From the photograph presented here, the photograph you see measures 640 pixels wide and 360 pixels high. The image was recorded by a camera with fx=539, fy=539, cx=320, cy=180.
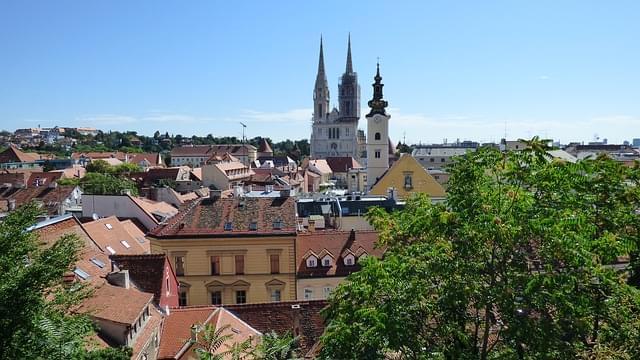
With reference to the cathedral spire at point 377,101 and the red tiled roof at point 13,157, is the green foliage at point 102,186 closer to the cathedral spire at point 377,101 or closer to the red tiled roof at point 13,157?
the cathedral spire at point 377,101

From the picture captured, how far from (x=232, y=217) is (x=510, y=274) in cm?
2160

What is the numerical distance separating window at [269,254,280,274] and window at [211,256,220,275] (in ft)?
9.43

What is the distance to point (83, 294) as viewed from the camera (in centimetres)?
1054

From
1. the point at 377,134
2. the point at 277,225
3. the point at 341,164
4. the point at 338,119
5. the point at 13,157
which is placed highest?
the point at 338,119

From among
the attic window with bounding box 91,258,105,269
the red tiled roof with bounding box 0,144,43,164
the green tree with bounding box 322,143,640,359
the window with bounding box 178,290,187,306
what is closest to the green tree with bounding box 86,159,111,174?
the red tiled roof with bounding box 0,144,43,164

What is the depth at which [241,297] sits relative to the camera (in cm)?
2969

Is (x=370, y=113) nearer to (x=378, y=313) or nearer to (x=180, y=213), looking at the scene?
(x=180, y=213)

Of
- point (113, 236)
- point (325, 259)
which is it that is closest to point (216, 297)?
point (325, 259)

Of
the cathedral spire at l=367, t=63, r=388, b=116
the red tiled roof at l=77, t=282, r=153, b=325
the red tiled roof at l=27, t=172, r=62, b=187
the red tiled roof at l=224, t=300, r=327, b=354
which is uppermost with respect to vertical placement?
the cathedral spire at l=367, t=63, r=388, b=116

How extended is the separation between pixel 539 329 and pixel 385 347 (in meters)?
2.95

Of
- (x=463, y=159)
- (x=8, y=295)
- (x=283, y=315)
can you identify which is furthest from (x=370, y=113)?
(x=8, y=295)

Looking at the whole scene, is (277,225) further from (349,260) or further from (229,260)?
(349,260)

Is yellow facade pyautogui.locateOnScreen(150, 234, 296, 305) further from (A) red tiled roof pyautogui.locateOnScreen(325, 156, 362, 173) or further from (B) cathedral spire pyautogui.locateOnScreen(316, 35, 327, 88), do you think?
(B) cathedral spire pyautogui.locateOnScreen(316, 35, 327, 88)

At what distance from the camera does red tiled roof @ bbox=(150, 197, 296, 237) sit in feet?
96.8
